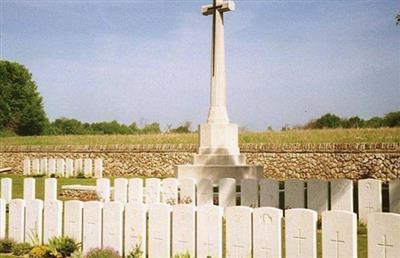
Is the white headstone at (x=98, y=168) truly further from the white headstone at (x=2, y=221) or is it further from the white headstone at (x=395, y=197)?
the white headstone at (x=395, y=197)

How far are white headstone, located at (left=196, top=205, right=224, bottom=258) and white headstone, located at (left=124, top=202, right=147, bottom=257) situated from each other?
88 cm

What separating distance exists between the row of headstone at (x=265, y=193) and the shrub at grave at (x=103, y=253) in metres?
3.66

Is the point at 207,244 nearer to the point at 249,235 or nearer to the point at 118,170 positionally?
the point at 249,235

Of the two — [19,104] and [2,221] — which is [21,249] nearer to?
[2,221]

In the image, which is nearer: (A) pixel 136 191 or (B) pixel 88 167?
(A) pixel 136 191

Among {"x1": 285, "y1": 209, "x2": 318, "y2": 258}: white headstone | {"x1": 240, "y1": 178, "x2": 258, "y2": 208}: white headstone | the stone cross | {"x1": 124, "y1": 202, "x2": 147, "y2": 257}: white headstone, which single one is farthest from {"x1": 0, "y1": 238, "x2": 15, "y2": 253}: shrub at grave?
the stone cross

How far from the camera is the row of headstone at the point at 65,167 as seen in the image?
21517mm

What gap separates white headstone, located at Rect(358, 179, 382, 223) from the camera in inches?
342

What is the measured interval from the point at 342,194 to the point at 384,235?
432 centimetres

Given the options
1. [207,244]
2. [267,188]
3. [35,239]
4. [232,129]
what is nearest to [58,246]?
[35,239]

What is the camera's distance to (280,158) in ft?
61.3

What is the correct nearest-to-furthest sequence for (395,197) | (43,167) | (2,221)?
1. (2,221)
2. (395,197)
3. (43,167)

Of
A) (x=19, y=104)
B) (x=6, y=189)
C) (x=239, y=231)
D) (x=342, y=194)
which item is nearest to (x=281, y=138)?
(x=342, y=194)

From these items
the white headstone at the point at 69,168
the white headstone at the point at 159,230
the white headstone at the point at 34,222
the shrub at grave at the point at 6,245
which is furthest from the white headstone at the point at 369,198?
the white headstone at the point at 69,168
